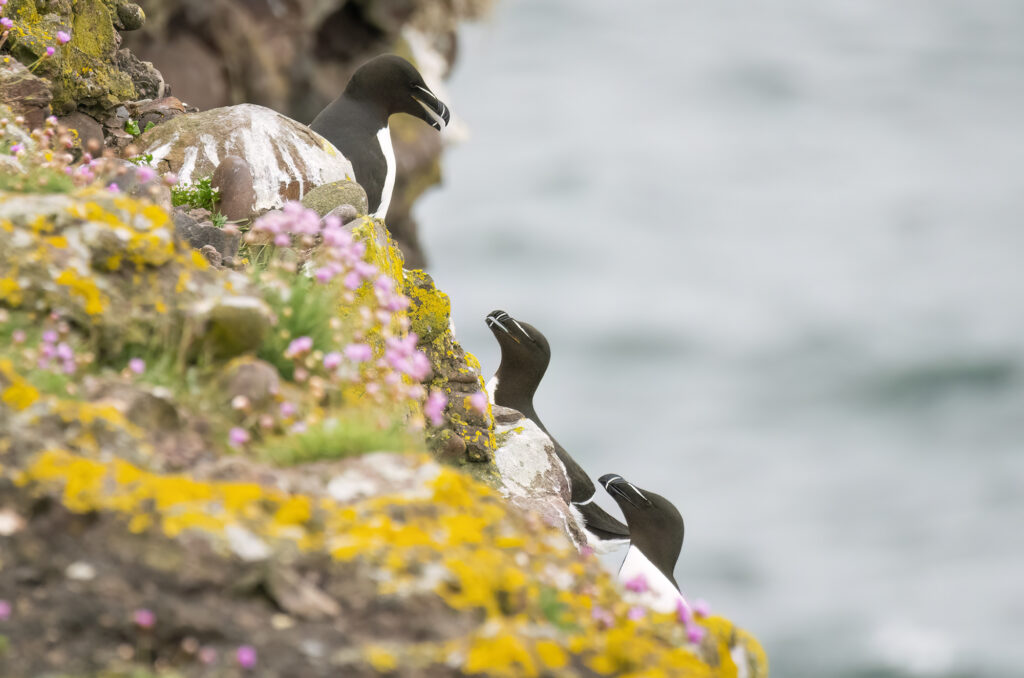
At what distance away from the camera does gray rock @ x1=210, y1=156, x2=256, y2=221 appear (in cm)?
654

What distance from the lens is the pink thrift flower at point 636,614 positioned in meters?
3.49

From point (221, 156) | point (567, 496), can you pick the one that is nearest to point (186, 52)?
point (221, 156)

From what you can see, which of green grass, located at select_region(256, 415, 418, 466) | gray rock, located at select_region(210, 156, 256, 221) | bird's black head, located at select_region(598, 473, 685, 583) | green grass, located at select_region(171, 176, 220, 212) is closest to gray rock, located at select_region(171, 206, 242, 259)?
green grass, located at select_region(171, 176, 220, 212)

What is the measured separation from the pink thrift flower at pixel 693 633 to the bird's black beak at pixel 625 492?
→ 3587mm

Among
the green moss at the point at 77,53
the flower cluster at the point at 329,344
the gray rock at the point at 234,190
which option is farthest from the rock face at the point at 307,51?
the flower cluster at the point at 329,344

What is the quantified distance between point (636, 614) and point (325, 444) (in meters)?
1.04

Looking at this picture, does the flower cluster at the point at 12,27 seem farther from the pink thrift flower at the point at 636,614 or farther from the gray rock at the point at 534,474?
the pink thrift flower at the point at 636,614

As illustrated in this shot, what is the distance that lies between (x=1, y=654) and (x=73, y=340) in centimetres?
118

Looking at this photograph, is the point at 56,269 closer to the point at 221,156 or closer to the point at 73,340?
the point at 73,340

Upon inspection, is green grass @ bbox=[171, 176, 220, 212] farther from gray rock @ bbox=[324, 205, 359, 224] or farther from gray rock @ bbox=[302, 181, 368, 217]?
gray rock @ bbox=[324, 205, 359, 224]

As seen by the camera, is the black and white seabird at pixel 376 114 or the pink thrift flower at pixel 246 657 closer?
the pink thrift flower at pixel 246 657

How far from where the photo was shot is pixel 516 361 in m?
8.30

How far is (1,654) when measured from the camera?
306 centimetres

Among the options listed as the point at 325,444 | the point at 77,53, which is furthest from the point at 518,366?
the point at 325,444
